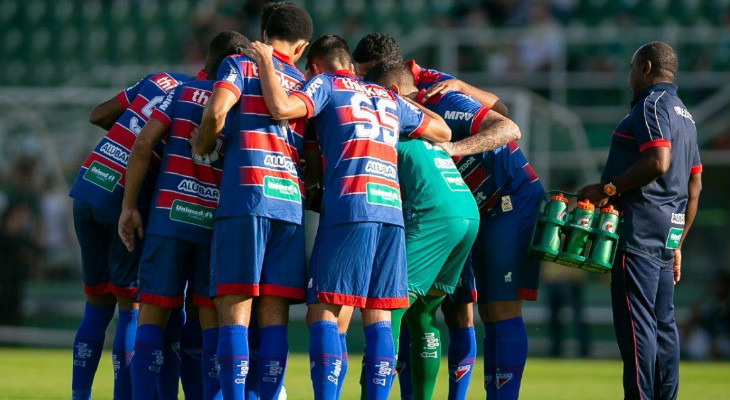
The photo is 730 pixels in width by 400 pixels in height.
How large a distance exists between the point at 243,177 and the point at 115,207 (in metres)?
1.30

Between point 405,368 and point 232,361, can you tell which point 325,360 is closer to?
point 232,361

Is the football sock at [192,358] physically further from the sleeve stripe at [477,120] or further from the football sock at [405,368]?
the sleeve stripe at [477,120]

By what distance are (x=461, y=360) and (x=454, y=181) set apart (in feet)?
3.96

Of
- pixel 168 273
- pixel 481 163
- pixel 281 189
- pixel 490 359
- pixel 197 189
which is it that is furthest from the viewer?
pixel 481 163

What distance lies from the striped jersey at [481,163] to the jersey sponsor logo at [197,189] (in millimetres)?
1548

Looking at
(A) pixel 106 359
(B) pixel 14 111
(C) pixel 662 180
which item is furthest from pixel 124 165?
(B) pixel 14 111

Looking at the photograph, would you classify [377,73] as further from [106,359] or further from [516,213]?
[106,359]

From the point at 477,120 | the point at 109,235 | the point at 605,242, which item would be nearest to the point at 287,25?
the point at 477,120

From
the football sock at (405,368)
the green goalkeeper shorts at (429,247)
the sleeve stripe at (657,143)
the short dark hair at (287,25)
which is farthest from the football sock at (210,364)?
the sleeve stripe at (657,143)

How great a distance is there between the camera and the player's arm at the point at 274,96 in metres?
6.33

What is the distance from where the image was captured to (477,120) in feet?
24.1

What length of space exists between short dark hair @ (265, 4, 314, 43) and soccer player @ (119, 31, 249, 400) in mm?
265

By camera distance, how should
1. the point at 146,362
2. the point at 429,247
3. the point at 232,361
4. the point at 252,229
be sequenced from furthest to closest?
the point at 429,247 < the point at 146,362 < the point at 252,229 < the point at 232,361

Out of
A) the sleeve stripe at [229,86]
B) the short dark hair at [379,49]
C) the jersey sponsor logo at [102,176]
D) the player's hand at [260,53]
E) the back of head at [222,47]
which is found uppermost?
the short dark hair at [379,49]
